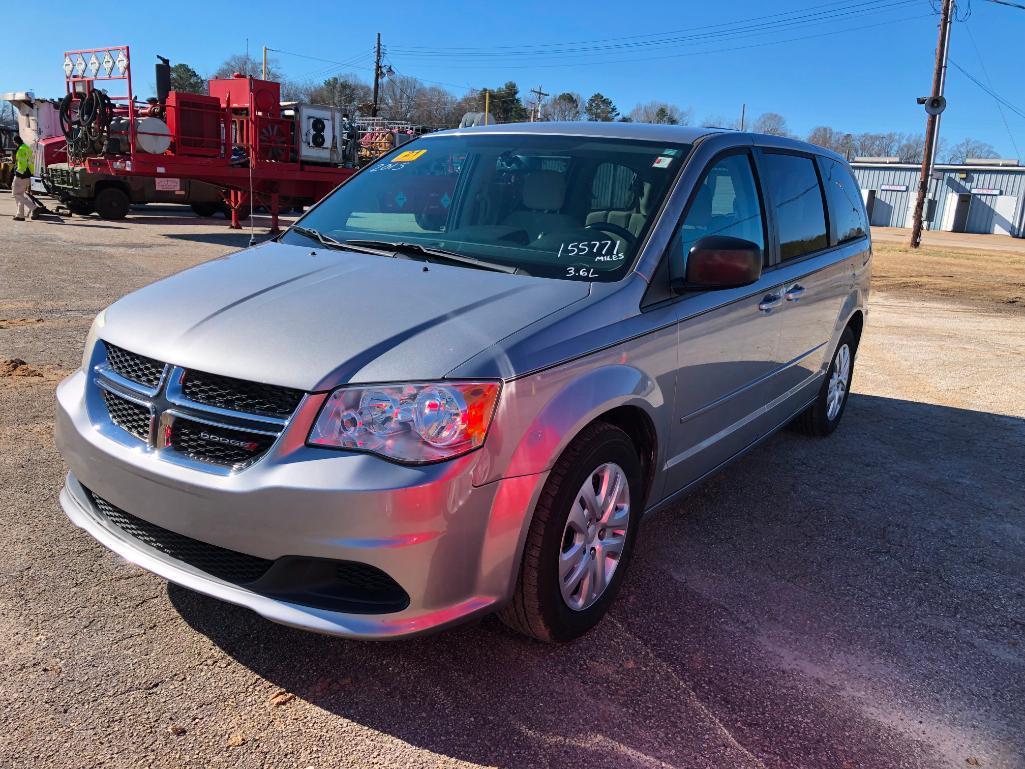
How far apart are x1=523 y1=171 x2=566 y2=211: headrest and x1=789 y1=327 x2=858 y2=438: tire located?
2589mm

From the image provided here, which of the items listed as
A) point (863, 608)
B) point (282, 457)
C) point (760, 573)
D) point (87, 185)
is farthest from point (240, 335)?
point (87, 185)

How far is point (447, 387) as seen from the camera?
7.75 feet

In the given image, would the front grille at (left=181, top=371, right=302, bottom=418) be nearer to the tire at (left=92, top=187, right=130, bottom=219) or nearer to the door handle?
the door handle

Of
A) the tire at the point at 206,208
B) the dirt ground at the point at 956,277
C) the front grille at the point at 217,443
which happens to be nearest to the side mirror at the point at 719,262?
the front grille at the point at 217,443

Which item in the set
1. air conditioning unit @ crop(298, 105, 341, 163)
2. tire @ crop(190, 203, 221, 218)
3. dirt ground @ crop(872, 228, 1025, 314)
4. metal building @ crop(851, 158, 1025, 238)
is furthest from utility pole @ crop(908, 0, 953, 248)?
metal building @ crop(851, 158, 1025, 238)

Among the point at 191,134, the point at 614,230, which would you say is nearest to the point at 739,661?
the point at 614,230

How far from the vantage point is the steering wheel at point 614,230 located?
3.21 meters

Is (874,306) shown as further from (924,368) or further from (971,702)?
(971,702)

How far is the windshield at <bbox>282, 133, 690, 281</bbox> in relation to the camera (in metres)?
3.24

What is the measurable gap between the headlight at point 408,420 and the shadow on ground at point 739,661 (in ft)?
2.77

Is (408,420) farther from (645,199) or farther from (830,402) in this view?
(830,402)

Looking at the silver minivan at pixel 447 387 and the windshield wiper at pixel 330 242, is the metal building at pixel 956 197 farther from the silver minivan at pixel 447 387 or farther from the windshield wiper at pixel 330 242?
the windshield wiper at pixel 330 242

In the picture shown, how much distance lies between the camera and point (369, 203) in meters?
3.95

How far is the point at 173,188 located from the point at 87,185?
2.87 m
